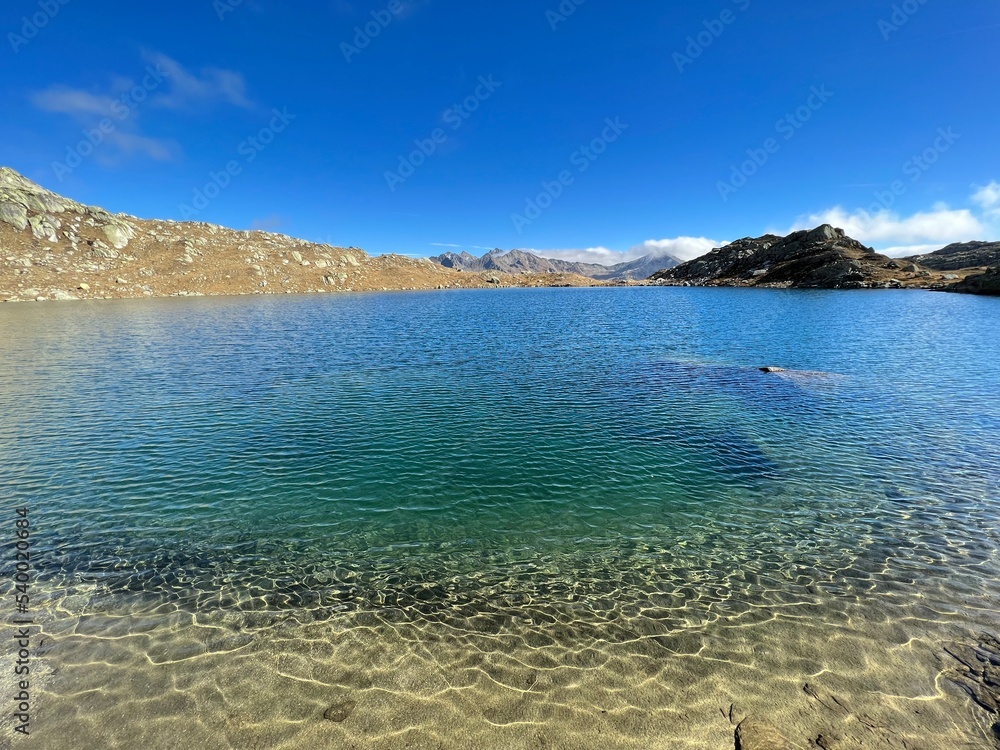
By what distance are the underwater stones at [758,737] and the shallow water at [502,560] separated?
43 centimetres

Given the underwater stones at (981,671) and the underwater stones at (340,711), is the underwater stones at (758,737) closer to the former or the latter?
the underwater stones at (981,671)

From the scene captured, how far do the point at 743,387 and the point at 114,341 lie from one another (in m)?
83.4

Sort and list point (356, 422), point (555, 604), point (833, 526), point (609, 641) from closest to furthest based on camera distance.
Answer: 1. point (609, 641)
2. point (555, 604)
3. point (833, 526)
4. point (356, 422)

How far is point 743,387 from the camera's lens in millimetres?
38938

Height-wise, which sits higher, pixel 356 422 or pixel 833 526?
pixel 356 422

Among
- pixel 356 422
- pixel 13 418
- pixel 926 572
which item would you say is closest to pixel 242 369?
pixel 13 418

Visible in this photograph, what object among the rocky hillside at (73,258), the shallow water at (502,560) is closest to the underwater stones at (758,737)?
the shallow water at (502,560)

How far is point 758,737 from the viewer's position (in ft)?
30.0

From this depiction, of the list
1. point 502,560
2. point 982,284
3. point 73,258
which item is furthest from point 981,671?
point 73,258

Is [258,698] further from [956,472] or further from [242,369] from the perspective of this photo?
[242,369]

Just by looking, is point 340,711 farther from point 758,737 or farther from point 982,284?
point 982,284

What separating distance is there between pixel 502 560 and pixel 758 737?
8.79 m

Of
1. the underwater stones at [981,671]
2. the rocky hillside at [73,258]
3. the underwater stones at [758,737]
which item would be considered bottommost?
the underwater stones at [981,671]

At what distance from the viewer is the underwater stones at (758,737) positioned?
893 centimetres
